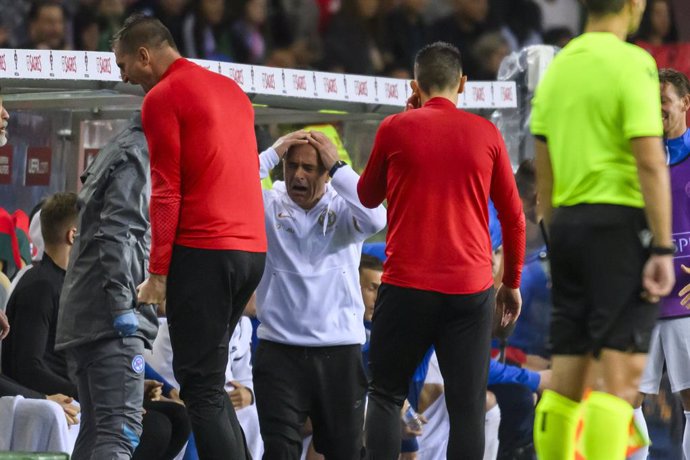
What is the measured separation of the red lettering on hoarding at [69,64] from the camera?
7.41 m

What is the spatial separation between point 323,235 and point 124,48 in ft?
3.96

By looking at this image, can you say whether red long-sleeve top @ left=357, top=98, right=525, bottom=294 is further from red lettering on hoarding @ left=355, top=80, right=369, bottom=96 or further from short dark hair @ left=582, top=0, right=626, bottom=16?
red lettering on hoarding @ left=355, top=80, right=369, bottom=96

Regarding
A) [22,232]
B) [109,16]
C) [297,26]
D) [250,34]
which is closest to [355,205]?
[22,232]

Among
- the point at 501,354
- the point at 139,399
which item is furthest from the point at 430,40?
the point at 139,399

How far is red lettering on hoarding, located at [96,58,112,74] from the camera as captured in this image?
7.50 metres

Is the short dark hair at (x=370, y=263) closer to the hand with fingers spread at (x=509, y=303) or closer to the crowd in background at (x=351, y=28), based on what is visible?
the hand with fingers spread at (x=509, y=303)

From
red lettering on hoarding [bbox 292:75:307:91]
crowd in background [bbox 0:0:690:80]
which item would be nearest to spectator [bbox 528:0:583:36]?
crowd in background [bbox 0:0:690:80]

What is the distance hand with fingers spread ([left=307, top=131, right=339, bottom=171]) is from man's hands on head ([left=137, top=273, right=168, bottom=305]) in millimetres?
1167

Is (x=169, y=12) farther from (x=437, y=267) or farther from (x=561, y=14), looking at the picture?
(x=437, y=267)

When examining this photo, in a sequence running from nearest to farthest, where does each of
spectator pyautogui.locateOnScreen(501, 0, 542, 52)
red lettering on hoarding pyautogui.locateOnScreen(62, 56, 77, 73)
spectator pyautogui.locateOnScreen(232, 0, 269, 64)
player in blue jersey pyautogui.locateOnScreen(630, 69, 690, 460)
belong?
player in blue jersey pyautogui.locateOnScreen(630, 69, 690, 460) < red lettering on hoarding pyautogui.locateOnScreen(62, 56, 77, 73) < spectator pyautogui.locateOnScreen(232, 0, 269, 64) < spectator pyautogui.locateOnScreen(501, 0, 542, 52)

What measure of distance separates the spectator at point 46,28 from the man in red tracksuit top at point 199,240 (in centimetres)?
661

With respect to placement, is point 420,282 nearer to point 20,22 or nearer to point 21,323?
point 21,323

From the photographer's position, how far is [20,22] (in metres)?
12.2

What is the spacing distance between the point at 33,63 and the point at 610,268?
12.0 feet
